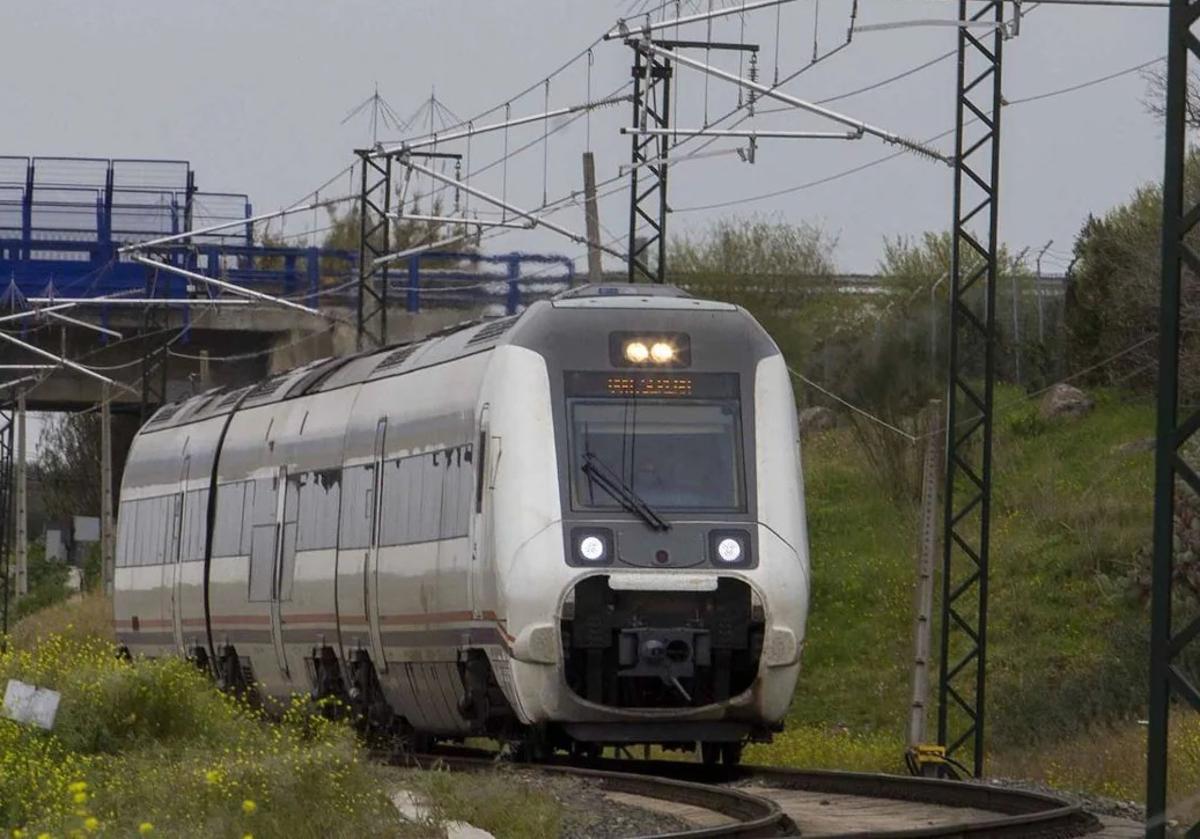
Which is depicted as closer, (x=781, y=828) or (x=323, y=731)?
(x=781, y=828)

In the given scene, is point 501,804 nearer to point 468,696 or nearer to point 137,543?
point 468,696

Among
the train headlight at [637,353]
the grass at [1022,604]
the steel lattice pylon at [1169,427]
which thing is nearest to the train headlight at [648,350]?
the train headlight at [637,353]

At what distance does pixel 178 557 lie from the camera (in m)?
28.9

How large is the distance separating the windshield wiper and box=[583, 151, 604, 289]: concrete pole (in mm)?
15933

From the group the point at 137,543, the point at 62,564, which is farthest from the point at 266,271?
the point at 137,543

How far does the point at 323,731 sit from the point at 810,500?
3387 cm

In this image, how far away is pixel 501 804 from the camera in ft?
47.5

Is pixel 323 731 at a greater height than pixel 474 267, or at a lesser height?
lesser

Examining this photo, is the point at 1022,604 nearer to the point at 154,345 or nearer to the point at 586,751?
the point at 586,751

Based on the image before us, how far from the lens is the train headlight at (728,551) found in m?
18.5

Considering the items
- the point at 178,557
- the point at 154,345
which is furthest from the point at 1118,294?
the point at 178,557

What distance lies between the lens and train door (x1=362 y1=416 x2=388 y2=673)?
70.7 feet

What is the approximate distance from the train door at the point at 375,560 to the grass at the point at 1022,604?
224 inches

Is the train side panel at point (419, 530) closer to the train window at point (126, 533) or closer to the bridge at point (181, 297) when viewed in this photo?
the train window at point (126, 533)
